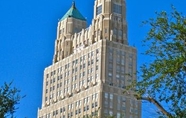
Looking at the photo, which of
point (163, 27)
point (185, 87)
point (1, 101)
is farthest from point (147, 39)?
point (1, 101)

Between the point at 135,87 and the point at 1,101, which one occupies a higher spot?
the point at 1,101

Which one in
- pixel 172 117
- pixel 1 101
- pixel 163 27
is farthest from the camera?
pixel 1 101

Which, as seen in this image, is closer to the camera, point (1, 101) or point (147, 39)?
point (147, 39)

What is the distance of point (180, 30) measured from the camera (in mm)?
46406

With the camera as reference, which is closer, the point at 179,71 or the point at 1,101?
the point at 179,71

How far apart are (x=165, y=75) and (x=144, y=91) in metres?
1.70

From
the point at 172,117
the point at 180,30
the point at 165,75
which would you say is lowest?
the point at 172,117

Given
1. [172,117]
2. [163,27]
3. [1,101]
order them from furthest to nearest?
[1,101]
[163,27]
[172,117]

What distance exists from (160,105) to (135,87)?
311 cm

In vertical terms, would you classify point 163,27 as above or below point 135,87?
above

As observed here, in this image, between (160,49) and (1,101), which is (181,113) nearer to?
(160,49)

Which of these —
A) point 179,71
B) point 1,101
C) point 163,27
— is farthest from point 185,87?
point 1,101

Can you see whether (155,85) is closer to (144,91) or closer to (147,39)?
(144,91)

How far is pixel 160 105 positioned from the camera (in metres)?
44.4
